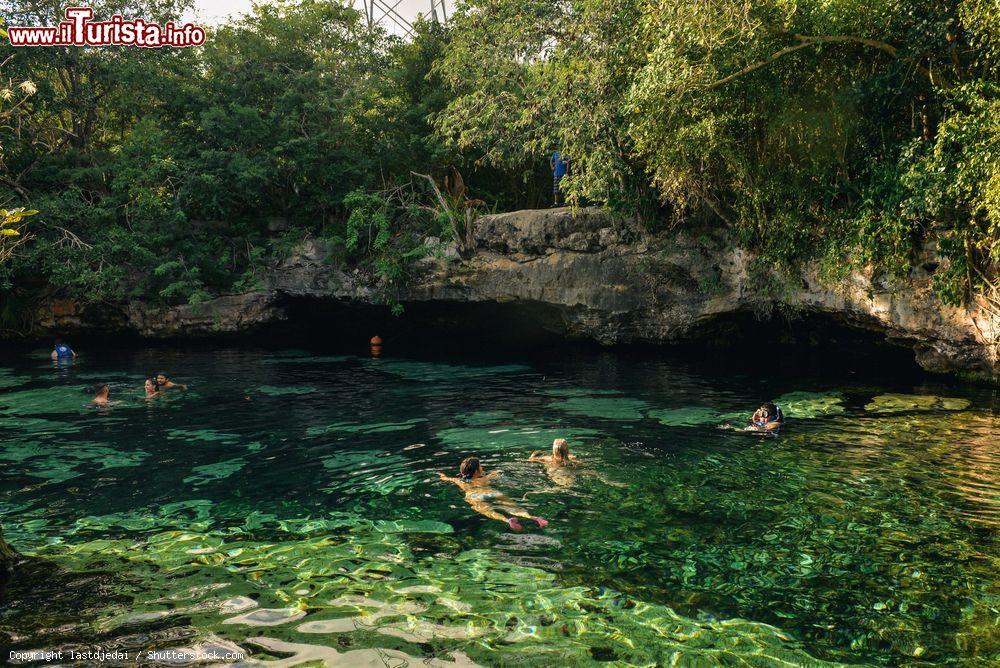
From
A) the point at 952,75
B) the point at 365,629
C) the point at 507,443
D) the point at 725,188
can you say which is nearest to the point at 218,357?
the point at 507,443

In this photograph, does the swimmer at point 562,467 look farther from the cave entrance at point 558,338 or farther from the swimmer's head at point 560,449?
the cave entrance at point 558,338

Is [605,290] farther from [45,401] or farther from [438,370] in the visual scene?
[45,401]

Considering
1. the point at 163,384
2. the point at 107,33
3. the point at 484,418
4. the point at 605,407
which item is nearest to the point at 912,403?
the point at 605,407

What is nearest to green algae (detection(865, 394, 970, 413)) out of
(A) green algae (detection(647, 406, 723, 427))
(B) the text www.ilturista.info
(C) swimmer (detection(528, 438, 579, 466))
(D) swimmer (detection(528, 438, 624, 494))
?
(A) green algae (detection(647, 406, 723, 427))

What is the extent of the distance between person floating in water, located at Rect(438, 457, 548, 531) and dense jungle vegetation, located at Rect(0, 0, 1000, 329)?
778cm

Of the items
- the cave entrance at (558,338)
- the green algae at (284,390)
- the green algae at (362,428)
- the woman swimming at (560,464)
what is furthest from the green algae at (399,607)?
the cave entrance at (558,338)

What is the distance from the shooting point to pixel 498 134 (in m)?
22.9

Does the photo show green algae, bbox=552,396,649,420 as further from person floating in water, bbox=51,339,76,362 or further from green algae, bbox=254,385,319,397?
person floating in water, bbox=51,339,76,362

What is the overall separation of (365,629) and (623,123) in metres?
16.1

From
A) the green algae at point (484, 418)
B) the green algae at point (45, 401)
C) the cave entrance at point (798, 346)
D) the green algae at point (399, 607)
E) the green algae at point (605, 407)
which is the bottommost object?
the green algae at point (399, 607)

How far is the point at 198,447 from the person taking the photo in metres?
13.6

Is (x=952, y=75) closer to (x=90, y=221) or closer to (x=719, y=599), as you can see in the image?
(x=719, y=599)

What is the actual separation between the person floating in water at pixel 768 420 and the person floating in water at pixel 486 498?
18.0ft

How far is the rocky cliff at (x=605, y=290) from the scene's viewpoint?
17875 millimetres
